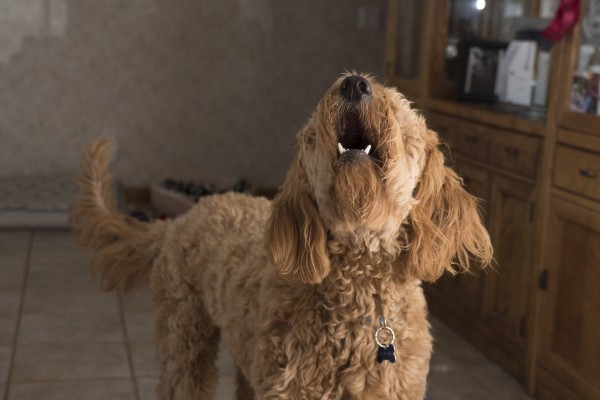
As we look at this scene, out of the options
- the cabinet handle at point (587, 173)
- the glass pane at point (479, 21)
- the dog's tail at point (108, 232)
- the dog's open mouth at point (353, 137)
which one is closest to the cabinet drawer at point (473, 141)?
the glass pane at point (479, 21)

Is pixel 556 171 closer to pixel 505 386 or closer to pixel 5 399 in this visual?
pixel 505 386

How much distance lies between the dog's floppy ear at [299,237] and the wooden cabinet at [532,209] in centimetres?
142

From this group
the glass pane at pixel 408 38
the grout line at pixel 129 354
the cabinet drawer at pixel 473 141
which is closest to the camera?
the grout line at pixel 129 354

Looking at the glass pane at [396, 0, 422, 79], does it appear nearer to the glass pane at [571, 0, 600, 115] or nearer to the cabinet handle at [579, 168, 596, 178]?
the glass pane at [571, 0, 600, 115]

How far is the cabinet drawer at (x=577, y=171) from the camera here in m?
2.87

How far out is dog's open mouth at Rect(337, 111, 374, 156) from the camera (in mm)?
1663

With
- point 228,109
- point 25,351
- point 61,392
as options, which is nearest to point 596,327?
point 61,392

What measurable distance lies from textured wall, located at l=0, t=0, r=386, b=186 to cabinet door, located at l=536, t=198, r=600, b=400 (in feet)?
10.4

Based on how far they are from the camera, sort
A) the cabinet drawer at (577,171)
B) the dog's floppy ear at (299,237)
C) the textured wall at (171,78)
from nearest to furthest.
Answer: the dog's floppy ear at (299,237) → the cabinet drawer at (577,171) → the textured wall at (171,78)

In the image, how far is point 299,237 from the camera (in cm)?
181

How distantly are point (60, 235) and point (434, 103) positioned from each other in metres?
2.44

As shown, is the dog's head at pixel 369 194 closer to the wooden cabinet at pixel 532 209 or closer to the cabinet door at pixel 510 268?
the wooden cabinet at pixel 532 209

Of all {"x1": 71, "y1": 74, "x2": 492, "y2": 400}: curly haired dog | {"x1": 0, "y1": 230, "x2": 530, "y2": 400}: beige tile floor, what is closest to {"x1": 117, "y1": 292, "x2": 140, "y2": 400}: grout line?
{"x1": 0, "y1": 230, "x2": 530, "y2": 400}: beige tile floor

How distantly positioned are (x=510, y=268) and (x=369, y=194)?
196cm
